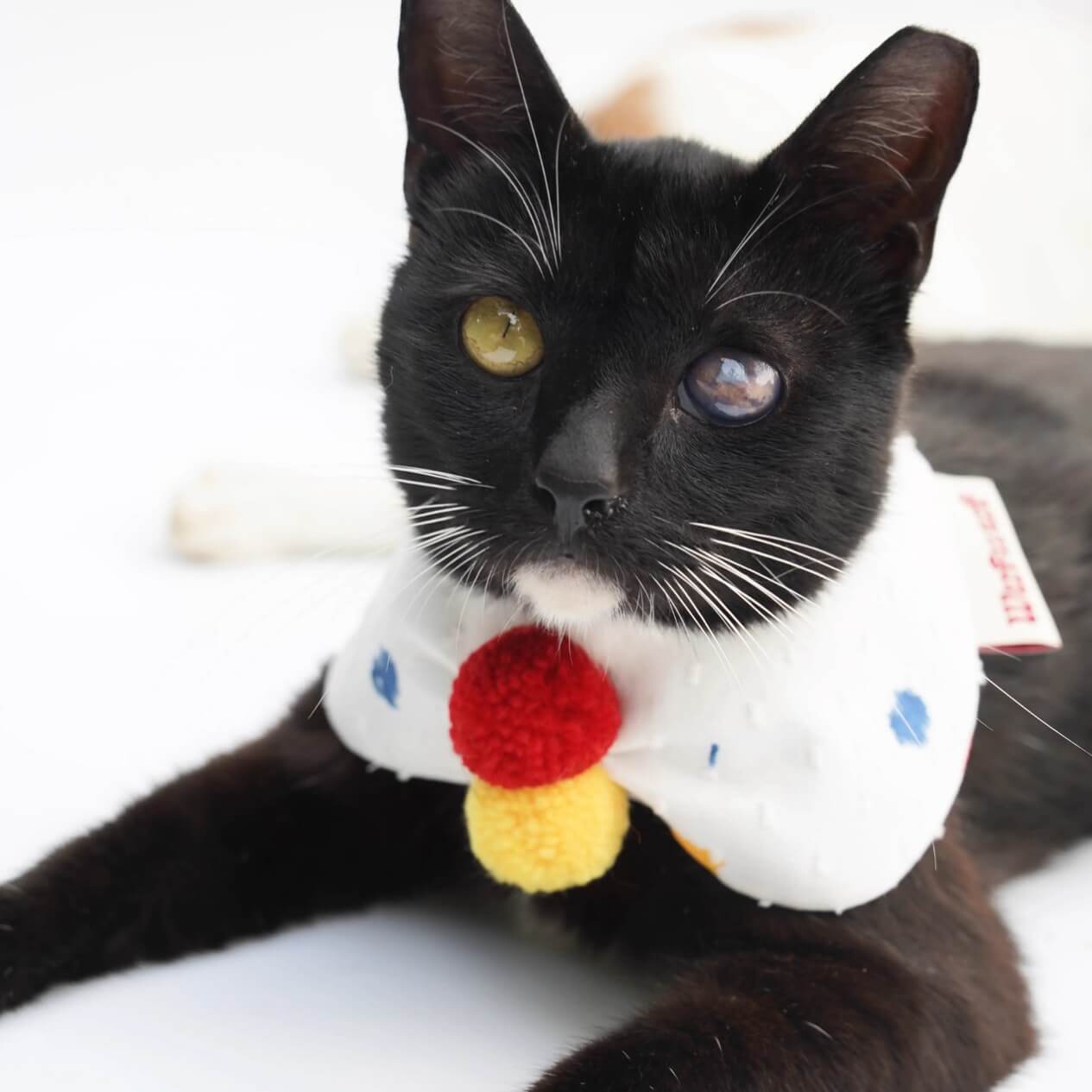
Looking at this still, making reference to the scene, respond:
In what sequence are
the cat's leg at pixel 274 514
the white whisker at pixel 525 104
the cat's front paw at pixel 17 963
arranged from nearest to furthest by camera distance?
the white whisker at pixel 525 104
the cat's front paw at pixel 17 963
the cat's leg at pixel 274 514

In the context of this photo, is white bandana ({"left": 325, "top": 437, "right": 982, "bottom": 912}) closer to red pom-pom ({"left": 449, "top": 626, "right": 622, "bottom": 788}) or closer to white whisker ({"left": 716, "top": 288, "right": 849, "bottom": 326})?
red pom-pom ({"left": 449, "top": 626, "right": 622, "bottom": 788})

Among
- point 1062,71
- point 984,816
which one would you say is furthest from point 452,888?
point 1062,71

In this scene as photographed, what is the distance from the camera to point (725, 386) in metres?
Answer: 1.08

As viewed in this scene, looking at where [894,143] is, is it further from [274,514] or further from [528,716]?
[274,514]

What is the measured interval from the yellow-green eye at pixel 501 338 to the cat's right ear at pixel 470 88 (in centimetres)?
13

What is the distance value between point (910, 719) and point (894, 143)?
478mm

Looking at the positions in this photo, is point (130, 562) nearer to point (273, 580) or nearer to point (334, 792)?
point (273, 580)

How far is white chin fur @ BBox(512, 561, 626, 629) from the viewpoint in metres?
1.10

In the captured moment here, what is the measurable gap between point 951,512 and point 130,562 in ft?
4.00

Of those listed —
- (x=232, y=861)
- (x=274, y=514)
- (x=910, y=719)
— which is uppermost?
(x=910, y=719)

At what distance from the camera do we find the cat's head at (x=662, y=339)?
1075mm

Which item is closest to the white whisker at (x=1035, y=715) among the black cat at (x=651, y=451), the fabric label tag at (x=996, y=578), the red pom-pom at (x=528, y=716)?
the fabric label tag at (x=996, y=578)

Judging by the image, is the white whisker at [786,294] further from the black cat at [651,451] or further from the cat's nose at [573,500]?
the cat's nose at [573,500]

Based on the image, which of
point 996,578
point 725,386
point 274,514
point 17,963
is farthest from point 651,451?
point 274,514
